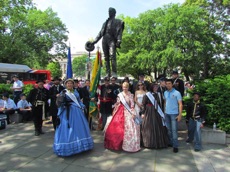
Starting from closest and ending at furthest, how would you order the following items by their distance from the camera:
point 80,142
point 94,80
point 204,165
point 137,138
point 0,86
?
point 204,165, point 80,142, point 137,138, point 94,80, point 0,86

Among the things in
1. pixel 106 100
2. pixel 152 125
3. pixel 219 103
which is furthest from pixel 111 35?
pixel 219 103

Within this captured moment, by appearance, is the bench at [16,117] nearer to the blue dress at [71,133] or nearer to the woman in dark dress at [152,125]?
the blue dress at [71,133]

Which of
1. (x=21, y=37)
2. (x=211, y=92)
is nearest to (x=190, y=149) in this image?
(x=211, y=92)

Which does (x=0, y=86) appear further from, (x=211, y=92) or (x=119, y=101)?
(x=211, y=92)

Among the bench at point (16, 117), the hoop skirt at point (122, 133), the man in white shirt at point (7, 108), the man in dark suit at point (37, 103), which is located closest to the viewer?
the hoop skirt at point (122, 133)

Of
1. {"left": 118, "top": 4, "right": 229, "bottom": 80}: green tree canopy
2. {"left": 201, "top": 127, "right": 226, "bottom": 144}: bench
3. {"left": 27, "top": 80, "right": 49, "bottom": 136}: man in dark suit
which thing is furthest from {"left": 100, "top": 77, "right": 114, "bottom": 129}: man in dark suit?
{"left": 118, "top": 4, "right": 229, "bottom": 80}: green tree canopy

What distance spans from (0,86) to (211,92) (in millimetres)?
9790

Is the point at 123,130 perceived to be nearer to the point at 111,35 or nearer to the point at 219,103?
the point at 219,103

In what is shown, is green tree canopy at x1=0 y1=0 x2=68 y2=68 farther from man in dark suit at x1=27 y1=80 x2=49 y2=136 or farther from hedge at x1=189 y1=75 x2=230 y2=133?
hedge at x1=189 y1=75 x2=230 y2=133

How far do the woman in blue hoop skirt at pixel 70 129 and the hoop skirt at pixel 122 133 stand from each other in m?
0.51

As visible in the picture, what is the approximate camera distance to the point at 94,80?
271 inches

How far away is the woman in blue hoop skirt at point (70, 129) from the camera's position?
4.41 meters

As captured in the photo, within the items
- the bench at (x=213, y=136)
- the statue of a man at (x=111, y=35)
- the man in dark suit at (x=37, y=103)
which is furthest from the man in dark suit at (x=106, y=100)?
the bench at (x=213, y=136)

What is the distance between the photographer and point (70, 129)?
177 inches
